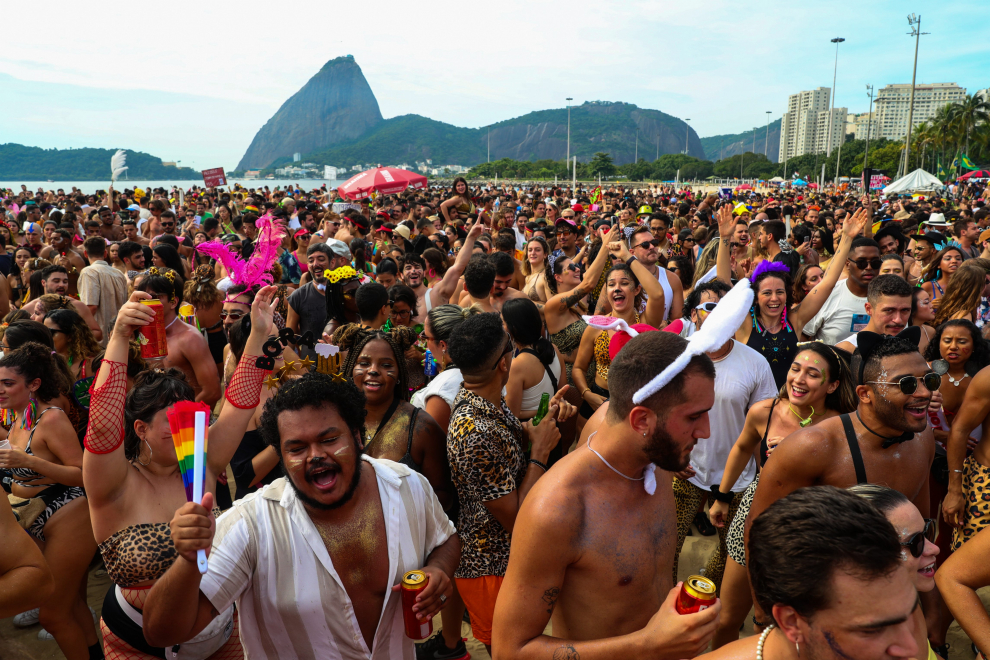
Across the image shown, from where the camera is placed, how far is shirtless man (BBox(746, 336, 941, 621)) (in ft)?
8.81

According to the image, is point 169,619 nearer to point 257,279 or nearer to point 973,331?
point 257,279

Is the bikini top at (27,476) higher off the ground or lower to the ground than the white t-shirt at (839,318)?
lower

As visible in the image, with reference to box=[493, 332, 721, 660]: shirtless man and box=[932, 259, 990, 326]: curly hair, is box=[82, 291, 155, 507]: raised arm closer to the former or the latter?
box=[493, 332, 721, 660]: shirtless man

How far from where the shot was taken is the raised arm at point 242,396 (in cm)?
276

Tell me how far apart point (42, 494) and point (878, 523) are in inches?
150

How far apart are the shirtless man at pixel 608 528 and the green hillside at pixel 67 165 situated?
118m

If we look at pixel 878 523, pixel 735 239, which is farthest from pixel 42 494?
pixel 735 239

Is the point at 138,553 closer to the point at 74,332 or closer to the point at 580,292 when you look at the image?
the point at 74,332

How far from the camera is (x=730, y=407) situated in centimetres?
372

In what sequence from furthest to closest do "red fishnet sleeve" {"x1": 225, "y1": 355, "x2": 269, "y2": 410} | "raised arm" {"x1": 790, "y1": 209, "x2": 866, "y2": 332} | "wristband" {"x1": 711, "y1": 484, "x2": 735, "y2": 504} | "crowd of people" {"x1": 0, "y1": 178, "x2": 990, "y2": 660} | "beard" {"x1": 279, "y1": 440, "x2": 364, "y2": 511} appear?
1. "raised arm" {"x1": 790, "y1": 209, "x2": 866, "y2": 332}
2. "wristband" {"x1": 711, "y1": 484, "x2": 735, "y2": 504}
3. "red fishnet sleeve" {"x1": 225, "y1": 355, "x2": 269, "y2": 410}
4. "beard" {"x1": 279, "y1": 440, "x2": 364, "y2": 511}
5. "crowd of people" {"x1": 0, "y1": 178, "x2": 990, "y2": 660}

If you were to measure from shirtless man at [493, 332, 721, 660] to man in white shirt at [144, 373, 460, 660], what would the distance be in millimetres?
394

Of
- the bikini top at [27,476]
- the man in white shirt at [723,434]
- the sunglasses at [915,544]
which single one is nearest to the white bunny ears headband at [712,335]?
the sunglasses at [915,544]

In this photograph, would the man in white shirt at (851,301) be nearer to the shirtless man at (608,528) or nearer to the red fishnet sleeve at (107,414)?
the shirtless man at (608,528)

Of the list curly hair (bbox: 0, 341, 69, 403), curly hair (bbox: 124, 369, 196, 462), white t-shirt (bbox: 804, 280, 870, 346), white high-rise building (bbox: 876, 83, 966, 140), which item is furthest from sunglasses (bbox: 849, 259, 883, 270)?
white high-rise building (bbox: 876, 83, 966, 140)
